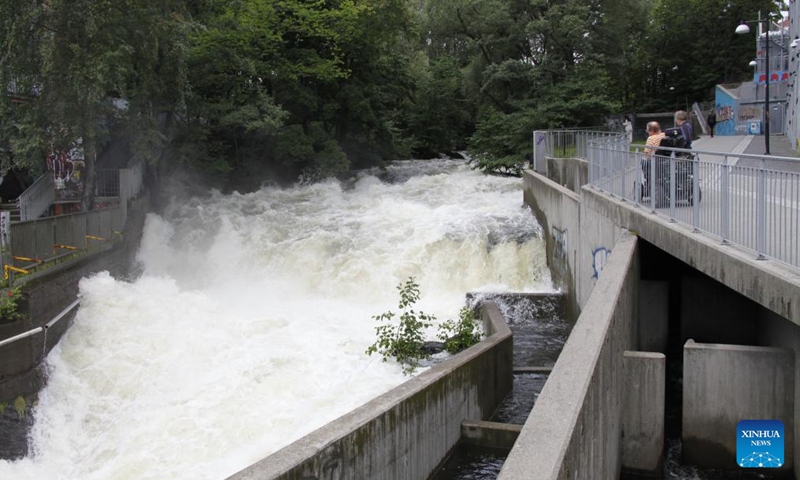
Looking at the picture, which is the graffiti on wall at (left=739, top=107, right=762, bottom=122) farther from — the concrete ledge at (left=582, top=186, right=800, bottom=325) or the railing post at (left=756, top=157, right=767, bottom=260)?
the railing post at (left=756, top=157, right=767, bottom=260)

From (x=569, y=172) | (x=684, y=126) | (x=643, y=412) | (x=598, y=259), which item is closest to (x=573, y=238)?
(x=598, y=259)

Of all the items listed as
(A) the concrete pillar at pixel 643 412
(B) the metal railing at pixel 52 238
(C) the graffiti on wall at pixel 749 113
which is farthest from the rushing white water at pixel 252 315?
(C) the graffiti on wall at pixel 749 113

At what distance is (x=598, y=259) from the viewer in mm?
14203

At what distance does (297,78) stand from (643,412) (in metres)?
25.7

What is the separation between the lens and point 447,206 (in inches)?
979

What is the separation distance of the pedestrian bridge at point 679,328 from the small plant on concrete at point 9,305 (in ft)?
34.7

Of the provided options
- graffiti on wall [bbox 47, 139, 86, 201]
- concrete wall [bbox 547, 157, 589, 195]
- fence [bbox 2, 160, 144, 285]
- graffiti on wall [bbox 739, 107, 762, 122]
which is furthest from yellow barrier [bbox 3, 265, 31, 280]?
graffiti on wall [bbox 739, 107, 762, 122]

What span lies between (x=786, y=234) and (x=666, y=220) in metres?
3.53

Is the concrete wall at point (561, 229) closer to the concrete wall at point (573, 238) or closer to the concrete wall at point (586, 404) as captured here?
the concrete wall at point (573, 238)

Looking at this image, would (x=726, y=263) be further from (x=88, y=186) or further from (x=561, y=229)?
(x=88, y=186)

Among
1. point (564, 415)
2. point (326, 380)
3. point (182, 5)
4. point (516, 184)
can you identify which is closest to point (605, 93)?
point (516, 184)

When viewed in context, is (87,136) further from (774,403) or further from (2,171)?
(774,403)

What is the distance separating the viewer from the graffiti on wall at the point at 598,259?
1376 cm

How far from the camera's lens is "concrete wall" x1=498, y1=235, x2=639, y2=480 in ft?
14.0
